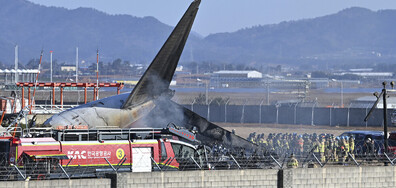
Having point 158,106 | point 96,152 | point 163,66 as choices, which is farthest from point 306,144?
→ point 96,152

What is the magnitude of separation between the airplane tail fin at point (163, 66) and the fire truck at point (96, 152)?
379 inches

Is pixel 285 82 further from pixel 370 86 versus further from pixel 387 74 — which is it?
pixel 387 74

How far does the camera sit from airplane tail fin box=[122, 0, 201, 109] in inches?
1432

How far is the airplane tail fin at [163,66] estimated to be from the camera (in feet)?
119

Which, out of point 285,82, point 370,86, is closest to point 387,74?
point 370,86

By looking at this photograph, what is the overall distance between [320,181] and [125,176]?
22.0ft

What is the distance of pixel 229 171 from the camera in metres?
23.9

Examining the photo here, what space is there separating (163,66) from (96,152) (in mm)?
12243

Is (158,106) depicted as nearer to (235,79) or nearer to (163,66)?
(163,66)

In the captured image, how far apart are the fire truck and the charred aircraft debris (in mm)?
9187

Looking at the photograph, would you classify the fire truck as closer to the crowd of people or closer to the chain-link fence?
the chain-link fence

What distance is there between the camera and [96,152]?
2503cm

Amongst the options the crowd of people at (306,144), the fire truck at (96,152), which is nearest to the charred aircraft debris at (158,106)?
the crowd of people at (306,144)

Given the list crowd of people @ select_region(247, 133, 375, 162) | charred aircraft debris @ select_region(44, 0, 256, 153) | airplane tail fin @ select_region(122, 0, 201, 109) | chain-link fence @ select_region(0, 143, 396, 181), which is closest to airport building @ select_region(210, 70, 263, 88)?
crowd of people @ select_region(247, 133, 375, 162)
